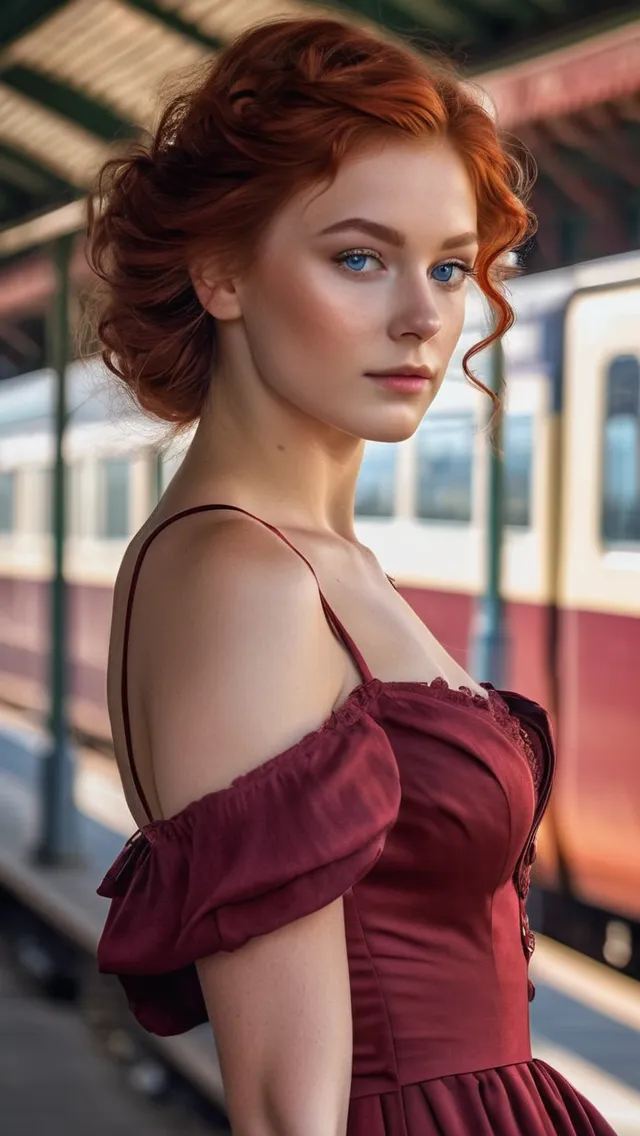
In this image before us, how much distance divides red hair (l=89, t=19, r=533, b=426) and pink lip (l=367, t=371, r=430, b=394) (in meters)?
0.12

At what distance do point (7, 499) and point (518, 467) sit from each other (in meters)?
4.00

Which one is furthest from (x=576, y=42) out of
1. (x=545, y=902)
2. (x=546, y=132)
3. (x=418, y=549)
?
(x=545, y=902)

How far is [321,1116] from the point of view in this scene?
34.7 inches

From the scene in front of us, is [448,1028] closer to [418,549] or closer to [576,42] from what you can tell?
[576,42]

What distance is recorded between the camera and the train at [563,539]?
10.1 feet

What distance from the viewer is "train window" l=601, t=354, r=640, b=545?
10.0ft

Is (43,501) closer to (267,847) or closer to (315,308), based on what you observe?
(315,308)

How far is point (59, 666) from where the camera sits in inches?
215

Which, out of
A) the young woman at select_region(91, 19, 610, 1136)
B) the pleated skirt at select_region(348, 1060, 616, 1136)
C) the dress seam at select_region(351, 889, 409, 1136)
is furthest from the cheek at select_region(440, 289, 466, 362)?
the pleated skirt at select_region(348, 1060, 616, 1136)

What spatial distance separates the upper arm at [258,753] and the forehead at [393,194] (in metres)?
0.23

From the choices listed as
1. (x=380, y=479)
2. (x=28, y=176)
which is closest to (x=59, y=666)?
(x=28, y=176)

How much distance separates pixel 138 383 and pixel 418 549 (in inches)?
98.9

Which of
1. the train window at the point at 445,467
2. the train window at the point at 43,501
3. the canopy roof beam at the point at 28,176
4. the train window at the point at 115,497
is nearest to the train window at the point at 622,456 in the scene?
the train window at the point at 445,467

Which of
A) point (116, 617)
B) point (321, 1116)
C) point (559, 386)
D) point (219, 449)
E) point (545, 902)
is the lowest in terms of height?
point (545, 902)
